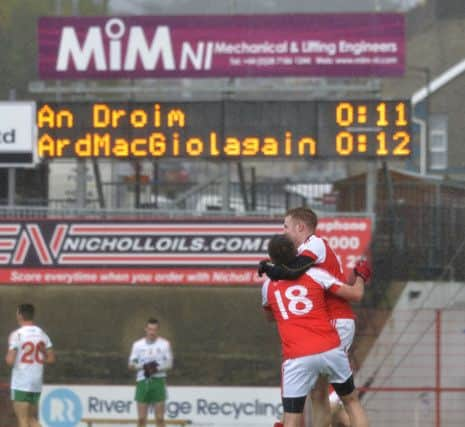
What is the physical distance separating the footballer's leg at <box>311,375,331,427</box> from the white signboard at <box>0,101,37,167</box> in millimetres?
14767

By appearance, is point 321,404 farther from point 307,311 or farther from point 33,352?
point 33,352

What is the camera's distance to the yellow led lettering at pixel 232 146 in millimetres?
23062

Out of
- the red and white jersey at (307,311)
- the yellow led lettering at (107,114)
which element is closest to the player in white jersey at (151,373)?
the yellow led lettering at (107,114)

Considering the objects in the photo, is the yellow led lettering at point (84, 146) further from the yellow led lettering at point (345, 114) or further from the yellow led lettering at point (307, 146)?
the yellow led lettering at point (345, 114)

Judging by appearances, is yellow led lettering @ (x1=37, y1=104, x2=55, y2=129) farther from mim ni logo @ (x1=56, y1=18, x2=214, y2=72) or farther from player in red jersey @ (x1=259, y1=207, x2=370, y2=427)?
player in red jersey @ (x1=259, y1=207, x2=370, y2=427)

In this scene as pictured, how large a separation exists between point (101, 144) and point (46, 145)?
885 mm

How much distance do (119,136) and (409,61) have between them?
45.5 ft

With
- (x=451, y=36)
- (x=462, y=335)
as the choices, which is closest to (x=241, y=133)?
(x=462, y=335)

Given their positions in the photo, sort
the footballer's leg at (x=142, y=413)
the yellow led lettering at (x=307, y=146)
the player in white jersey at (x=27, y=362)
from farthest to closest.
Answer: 1. the yellow led lettering at (x=307, y=146)
2. the footballer's leg at (x=142, y=413)
3. the player in white jersey at (x=27, y=362)

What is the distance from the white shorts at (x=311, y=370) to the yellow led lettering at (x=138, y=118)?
1422 cm

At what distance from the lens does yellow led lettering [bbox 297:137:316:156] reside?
2298 centimetres

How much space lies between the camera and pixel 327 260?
922 centimetres

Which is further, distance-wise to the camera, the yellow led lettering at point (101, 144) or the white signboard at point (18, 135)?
the white signboard at point (18, 135)

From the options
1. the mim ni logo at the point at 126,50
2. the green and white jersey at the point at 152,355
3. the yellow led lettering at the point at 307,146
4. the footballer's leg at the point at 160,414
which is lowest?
the footballer's leg at the point at 160,414
